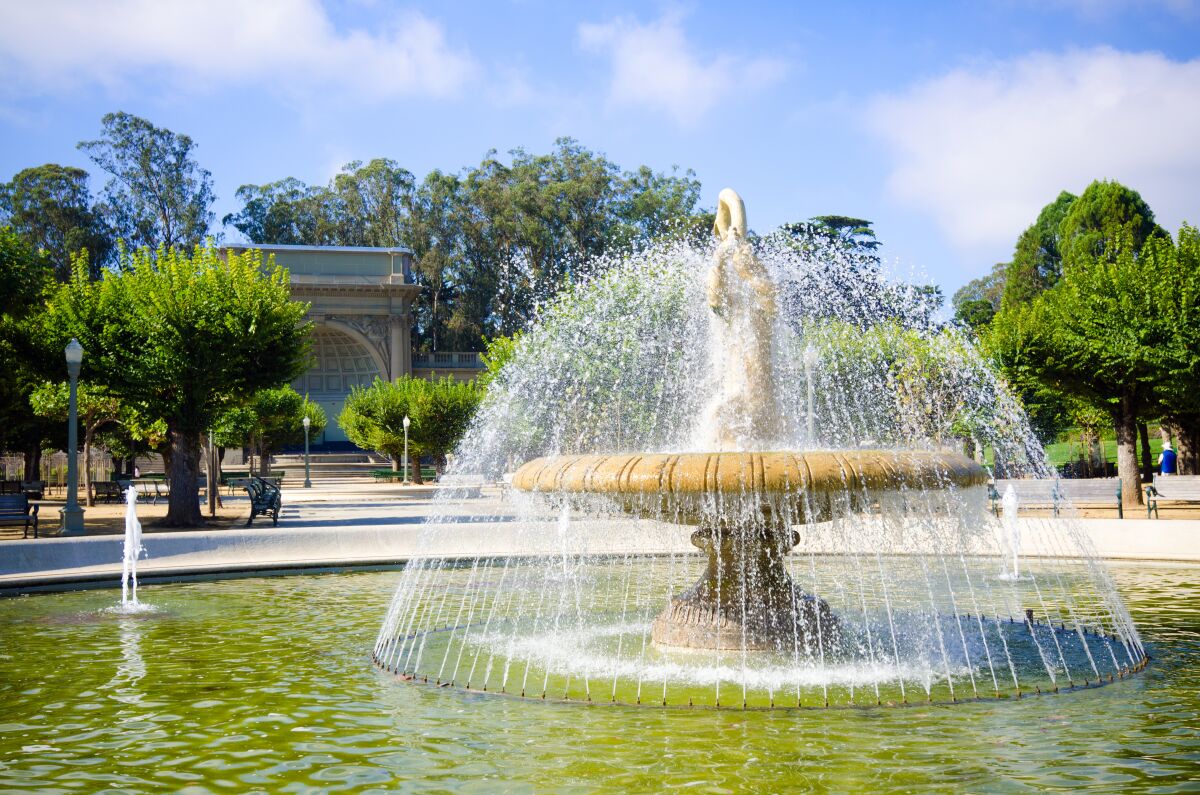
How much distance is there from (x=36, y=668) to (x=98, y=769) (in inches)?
107

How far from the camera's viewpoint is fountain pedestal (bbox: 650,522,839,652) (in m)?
7.06

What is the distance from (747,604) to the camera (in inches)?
285

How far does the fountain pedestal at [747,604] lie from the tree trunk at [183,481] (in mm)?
13550

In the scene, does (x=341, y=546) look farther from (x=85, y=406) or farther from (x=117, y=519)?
(x=85, y=406)

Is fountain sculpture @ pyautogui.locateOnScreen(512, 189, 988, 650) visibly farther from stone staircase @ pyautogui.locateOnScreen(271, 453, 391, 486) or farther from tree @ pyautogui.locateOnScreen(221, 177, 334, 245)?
tree @ pyautogui.locateOnScreen(221, 177, 334, 245)

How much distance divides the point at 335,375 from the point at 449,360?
6.45 meters

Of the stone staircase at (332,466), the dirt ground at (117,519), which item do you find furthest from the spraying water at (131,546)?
the stone staircase at (332,466)

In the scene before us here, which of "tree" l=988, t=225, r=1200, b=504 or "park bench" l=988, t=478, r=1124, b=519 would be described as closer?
"park bench" l=988, t=478, r=1124, b=519

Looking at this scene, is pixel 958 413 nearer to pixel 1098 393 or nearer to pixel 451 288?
pixel 1098 393

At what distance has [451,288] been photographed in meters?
65.4

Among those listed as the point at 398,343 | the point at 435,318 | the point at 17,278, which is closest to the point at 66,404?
the point at 17,278

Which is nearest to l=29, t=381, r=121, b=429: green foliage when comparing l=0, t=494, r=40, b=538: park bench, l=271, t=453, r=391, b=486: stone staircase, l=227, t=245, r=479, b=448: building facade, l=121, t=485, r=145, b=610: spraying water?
l=0, t=494, r=40, b=538: park bench

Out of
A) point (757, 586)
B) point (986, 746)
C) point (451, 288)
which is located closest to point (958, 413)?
point (757, 586)

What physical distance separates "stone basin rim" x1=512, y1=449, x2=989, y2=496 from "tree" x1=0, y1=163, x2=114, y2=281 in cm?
6052
